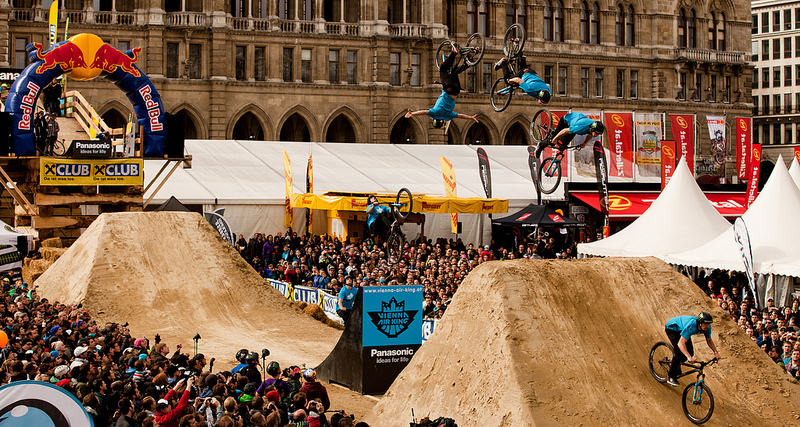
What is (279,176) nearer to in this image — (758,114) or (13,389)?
(13,389)

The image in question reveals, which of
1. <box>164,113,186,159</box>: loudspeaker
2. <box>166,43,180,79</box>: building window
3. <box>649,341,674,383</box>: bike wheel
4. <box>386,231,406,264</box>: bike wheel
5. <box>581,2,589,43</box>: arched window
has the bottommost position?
<box>649,341,674,383</box>: bike wheel

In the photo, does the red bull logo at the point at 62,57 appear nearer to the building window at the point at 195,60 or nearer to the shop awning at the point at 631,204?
the shop awning at the point at 631,204

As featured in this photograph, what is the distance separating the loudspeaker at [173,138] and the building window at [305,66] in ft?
75.8

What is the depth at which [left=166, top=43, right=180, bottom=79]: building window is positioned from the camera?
159 ft

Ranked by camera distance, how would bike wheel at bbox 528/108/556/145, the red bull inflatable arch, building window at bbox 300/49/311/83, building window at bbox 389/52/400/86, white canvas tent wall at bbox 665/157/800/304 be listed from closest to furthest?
bike wheel at bbox 528/108/556/145 → white canvas tent wall at bbox 665/157/800/304 → the red bull inflatable arch → building window at bbox 300/49/311/83 → building window at bbox 389/52/400/86

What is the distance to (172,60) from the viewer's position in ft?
159

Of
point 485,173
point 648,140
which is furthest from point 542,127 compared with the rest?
point 648,140

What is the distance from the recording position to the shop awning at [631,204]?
33.4 meters

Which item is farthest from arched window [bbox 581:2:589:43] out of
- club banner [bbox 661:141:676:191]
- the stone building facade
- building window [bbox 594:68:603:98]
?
club banner [bbox 661:141:676:191]

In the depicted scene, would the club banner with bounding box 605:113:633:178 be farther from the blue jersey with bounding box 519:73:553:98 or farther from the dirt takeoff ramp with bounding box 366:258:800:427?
the blue jersey with bounding box 519:73:553:98

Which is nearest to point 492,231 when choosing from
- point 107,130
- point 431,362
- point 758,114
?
point 107,130

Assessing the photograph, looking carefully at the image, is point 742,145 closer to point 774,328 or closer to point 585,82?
point 585,82

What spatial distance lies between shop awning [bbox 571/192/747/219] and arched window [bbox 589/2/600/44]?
2393cm

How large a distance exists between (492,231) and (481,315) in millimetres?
23843
